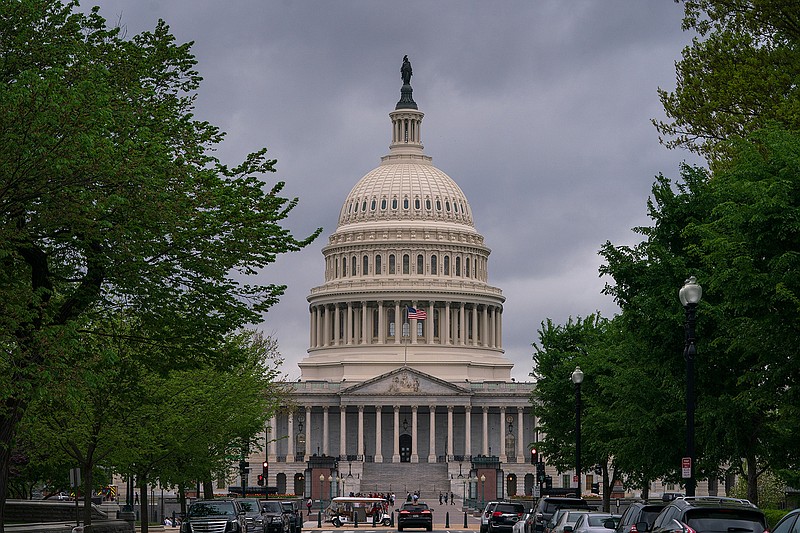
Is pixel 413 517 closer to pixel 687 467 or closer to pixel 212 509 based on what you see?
pixel 212 509

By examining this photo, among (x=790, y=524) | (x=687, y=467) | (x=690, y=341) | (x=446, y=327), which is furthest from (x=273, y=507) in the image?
(x=446, y=327)

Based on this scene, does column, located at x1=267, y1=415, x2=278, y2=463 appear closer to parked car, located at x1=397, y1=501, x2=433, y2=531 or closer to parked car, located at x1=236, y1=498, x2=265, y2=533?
parked car, located at x1=397, y1=501, x2=433, y2=531

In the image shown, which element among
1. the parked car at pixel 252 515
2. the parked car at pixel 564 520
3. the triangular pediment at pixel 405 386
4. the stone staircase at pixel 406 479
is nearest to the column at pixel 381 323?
the triangular pediment at pixel 405 386

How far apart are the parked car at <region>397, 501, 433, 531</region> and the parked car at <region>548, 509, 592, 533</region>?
36.4 metres

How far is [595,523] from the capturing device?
35250mm

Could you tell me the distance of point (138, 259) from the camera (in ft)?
110

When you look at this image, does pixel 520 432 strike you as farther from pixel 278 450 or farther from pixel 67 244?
pixel 67 244

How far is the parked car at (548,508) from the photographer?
1733 inches

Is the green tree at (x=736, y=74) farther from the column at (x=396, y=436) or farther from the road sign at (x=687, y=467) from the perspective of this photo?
the column at (x=396, y=436)

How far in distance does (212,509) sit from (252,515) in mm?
8447

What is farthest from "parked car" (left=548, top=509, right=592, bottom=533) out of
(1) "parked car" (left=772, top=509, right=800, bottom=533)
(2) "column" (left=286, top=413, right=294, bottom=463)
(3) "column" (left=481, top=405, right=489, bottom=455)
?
(2) "column" (left=286, top=413, right=294, bottom=463)

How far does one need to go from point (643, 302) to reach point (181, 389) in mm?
19558

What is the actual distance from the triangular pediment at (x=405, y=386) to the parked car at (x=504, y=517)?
123025 millimetres

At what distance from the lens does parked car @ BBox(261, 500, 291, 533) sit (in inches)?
2259
